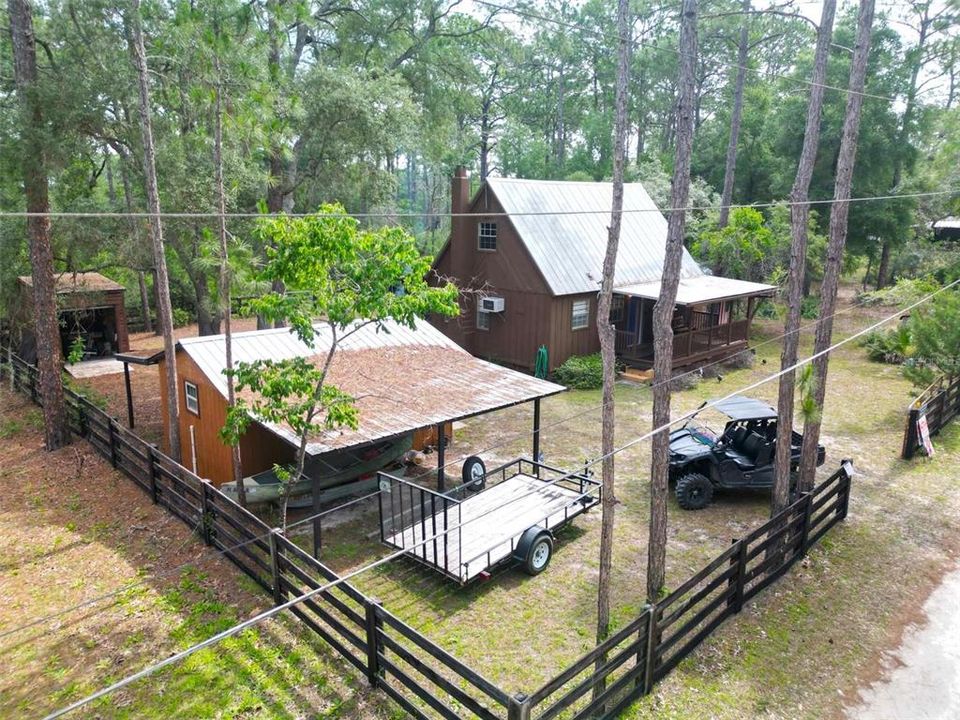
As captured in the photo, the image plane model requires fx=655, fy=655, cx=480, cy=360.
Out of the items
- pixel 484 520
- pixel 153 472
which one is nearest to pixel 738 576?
pixel 484 520

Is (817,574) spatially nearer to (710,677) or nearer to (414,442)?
(710,677)

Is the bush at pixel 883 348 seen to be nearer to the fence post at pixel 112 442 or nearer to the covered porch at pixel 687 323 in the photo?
the covered porch at pixel 687 323

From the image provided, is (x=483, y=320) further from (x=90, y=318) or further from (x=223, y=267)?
(x=90, y=318)

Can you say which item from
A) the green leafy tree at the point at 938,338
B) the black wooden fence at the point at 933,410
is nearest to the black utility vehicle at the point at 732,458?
the black wooden fence at the point at 933,410

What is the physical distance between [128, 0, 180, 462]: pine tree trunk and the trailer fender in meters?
7.44

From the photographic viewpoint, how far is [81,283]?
2180 centimetres

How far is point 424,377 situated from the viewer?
1392 cm

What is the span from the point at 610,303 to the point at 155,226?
865 cm

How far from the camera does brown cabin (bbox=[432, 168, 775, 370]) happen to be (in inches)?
847

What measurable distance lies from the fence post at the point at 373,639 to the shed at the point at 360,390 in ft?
11.7

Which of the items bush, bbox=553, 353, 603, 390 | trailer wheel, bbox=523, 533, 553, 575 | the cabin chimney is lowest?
trailer wheel, bbox=523, 533, 553, 575

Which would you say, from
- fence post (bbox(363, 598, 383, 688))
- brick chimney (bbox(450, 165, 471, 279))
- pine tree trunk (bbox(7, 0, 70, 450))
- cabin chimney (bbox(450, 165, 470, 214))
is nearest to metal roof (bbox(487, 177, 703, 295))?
cabin chimney (bbox(450, 165, 470, 214))

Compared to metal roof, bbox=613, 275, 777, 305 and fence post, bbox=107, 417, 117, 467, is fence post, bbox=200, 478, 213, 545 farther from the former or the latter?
metal roof, bbox=613, 275, 777, 305

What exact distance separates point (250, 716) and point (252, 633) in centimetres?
166
